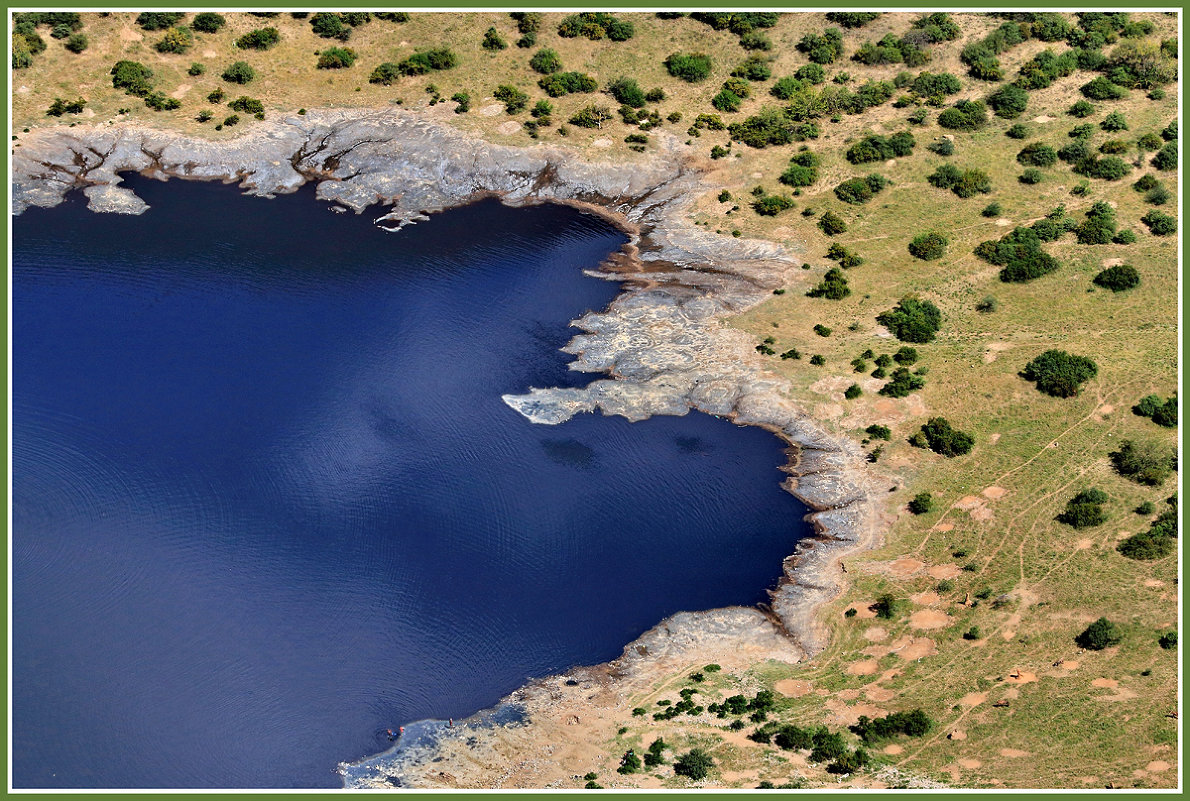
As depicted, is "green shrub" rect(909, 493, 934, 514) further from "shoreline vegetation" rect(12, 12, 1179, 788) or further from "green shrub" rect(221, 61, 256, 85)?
"green shrub" rect(221, 61, 256, 85)

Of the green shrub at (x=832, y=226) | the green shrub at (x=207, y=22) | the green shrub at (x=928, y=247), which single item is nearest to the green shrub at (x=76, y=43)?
the green shrub at (x=207, y=22)

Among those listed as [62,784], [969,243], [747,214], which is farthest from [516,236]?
[62,784]

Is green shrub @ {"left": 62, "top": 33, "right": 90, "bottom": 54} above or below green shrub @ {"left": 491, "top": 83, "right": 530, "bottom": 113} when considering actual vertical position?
above

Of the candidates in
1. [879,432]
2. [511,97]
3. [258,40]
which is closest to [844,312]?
[879,432]

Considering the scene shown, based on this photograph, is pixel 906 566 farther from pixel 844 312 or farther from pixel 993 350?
pixel 844 312

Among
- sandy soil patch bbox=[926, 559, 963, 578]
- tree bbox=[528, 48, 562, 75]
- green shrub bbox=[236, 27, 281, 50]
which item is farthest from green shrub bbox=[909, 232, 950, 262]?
green shrub bbox=[236, 27, 281, 50]

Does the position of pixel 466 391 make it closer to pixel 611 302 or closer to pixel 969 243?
pixel 611 302
